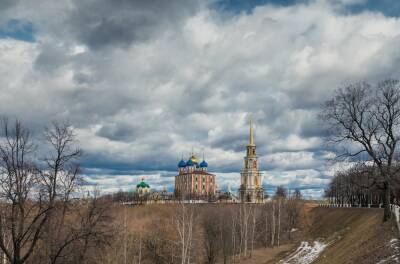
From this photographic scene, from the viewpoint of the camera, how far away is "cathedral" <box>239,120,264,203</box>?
150 meters

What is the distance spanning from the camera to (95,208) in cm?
3056

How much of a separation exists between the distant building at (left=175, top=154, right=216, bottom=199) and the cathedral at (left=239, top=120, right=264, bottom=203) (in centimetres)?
1719

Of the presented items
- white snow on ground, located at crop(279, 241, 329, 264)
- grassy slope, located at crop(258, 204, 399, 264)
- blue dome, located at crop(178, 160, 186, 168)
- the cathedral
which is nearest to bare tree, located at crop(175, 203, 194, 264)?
grassy slope, located at crop(258, 204, 399, 264)

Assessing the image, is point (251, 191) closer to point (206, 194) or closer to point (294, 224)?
point (206, 194)

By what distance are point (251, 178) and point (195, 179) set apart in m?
26.8

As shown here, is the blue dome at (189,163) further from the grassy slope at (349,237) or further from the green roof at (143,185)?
the grassy slope at (349,237)

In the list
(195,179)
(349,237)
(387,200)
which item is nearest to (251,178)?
(195,179)

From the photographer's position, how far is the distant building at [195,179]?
169125 mm

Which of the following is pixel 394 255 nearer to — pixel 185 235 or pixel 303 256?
pixel 303 256

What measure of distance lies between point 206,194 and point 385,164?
5195 inches

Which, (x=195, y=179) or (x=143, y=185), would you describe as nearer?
(x=195, y=179)

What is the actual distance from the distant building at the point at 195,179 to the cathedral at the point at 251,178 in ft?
56.4

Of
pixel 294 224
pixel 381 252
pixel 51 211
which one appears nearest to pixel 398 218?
pixel 381 252

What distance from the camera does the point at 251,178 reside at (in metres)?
151
